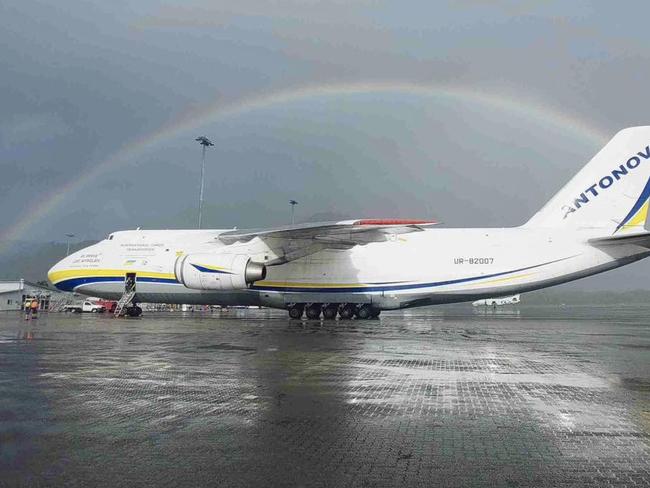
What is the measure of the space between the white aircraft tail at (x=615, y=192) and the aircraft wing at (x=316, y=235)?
788 cm

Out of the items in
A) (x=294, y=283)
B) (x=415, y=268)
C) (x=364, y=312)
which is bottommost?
(x=364, y=312)

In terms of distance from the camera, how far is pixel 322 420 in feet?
20.5

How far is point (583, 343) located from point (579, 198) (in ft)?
46.1

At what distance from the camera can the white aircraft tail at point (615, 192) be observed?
27531mm

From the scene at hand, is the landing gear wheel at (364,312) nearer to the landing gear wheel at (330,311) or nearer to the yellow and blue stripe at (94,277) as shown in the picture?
the landing gear wheel at (330,311)

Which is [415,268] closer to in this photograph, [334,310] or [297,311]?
[334,310]

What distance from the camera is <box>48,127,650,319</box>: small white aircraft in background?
88.6 feet

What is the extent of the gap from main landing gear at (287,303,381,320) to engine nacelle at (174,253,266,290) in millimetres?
4057

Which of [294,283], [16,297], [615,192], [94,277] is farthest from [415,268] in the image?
[16,297]

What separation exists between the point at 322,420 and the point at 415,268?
22073mm

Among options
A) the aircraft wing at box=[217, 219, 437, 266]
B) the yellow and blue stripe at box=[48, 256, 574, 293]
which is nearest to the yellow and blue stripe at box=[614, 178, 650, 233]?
the yellow and blue stripe at box=[48, 256, 574, 293]

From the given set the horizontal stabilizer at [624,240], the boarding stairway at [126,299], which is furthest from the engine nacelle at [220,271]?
the horizontal stabilizer at [624,240]

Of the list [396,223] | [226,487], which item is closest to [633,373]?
[226,487]

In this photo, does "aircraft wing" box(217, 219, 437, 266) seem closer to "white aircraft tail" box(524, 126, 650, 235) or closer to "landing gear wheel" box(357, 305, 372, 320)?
"landing gear wheel" box(357, 305, 372, 320)
